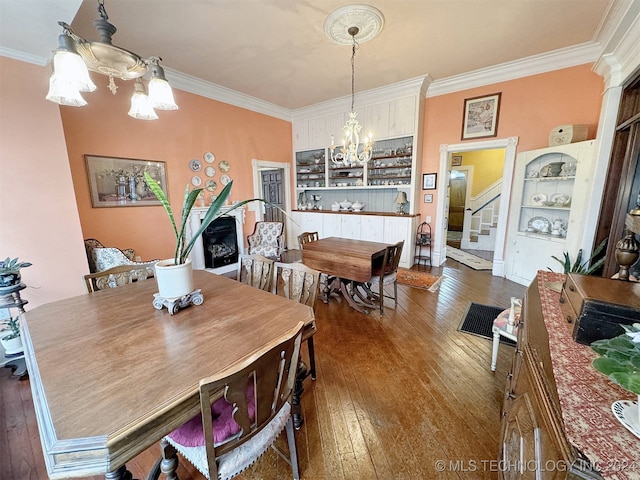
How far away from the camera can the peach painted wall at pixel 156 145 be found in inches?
122

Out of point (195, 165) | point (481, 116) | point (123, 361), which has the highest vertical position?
point (481, 116)

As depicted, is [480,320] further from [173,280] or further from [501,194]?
[173,280]

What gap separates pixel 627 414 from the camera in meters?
0.63

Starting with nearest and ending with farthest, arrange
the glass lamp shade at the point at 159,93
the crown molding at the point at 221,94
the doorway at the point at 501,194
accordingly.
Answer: the glass lamp shade at the point at 159,93
the crown molding at the point at 221,94
the doorway at the point at 501,194

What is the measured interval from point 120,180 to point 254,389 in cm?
371

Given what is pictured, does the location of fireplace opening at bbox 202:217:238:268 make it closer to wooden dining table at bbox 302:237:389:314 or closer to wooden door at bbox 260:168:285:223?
wooden door at bbox 260:168:285:223

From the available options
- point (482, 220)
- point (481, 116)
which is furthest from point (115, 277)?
point (482, 220)

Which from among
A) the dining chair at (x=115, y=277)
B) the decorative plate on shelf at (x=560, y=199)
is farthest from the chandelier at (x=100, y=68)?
the decorative plate on shelf at (x=560, y=199)

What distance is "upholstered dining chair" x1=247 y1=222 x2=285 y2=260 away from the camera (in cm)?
429

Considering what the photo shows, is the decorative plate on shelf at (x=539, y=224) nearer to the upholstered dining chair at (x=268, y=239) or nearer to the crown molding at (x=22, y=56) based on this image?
the upholstered dining chair at (x=268, y=239)

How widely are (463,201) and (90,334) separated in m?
7.60

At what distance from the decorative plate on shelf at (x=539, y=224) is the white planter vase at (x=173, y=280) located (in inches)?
176

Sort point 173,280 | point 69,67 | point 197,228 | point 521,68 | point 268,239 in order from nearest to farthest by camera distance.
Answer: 1. point 69,67
2. point 173,280
3. point 521,68
4. point 197,228
5. point 268,239

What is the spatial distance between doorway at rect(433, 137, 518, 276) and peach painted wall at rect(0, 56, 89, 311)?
4953mm
